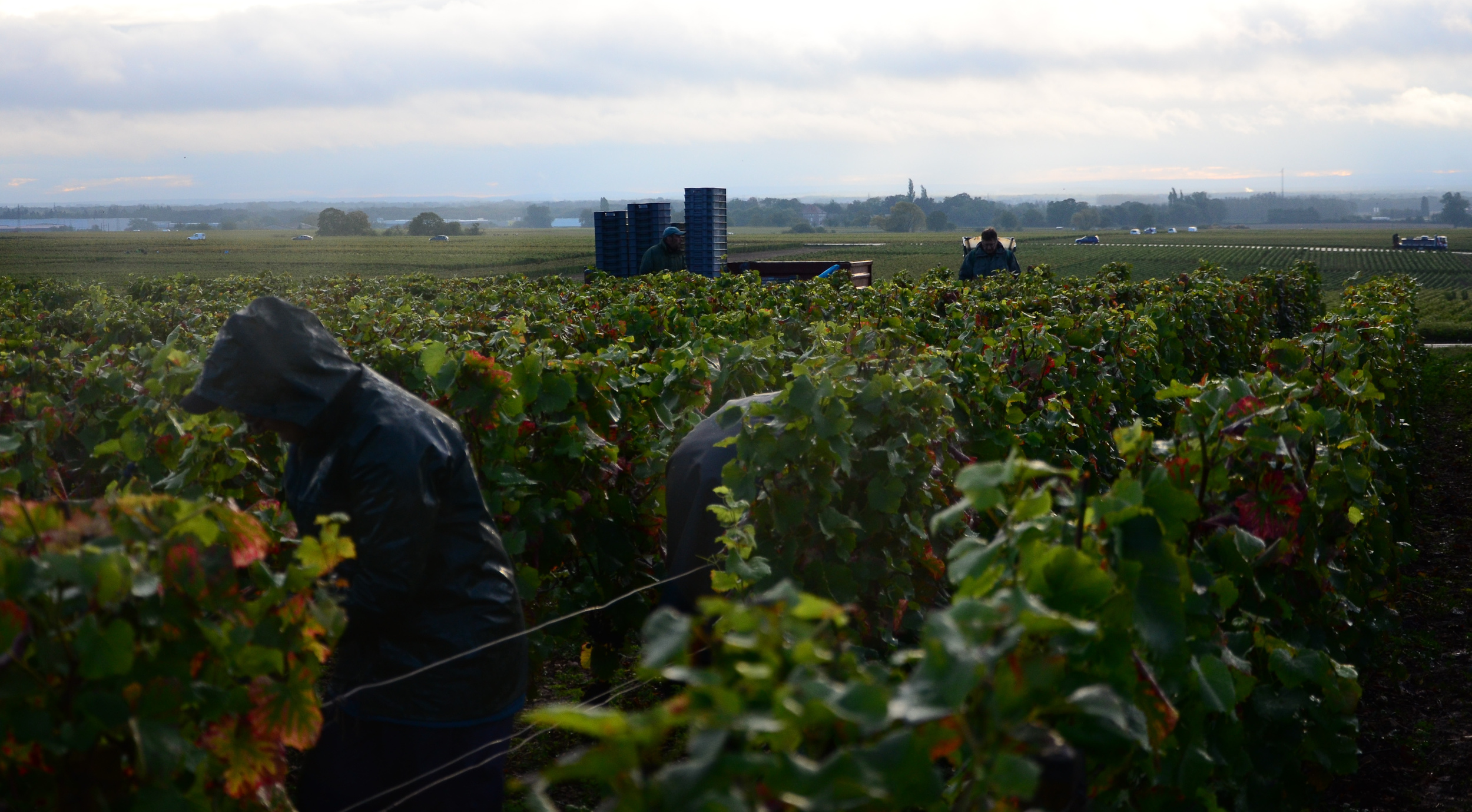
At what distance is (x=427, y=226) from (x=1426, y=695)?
146 m

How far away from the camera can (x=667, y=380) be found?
4.89 meters

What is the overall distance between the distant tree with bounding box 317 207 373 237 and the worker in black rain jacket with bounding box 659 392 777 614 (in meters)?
144

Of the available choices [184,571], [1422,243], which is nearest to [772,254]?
[1422,243]

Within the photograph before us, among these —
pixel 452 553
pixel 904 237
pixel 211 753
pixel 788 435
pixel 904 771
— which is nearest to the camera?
pixel 904 771

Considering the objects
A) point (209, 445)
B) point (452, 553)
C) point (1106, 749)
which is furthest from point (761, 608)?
point (209, 445)

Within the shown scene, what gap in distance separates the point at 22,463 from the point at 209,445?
933 millimetres

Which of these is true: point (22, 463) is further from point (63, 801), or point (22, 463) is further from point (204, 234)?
point (204, 234)

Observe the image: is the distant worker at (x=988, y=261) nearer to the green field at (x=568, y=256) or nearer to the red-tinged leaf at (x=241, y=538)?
the red-tinged leaf at (x=241, y=538)

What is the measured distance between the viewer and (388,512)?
2.43 m

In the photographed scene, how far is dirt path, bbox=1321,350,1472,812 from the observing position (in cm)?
416

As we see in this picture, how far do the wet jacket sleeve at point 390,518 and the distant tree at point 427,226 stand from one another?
142 metres

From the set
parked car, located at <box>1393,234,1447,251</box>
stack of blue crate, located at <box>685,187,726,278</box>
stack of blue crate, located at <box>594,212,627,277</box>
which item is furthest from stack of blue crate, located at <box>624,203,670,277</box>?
parked car, located at <box>1393,234,1447,251</box>

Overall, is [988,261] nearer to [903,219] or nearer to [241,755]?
[241,755]

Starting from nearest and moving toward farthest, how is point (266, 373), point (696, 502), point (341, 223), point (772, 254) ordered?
point (266, 373) → point (696, 502) → point (772, 254) → point (341, 223)
